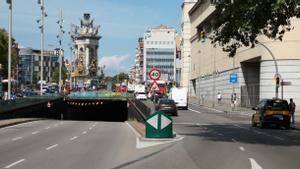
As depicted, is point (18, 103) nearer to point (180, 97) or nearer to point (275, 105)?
point (275, 105)

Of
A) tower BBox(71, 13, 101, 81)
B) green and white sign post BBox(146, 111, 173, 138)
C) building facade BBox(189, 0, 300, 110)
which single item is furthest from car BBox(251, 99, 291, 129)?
tower BBox(71, 13, 101, 81)

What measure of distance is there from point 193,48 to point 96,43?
231 feet

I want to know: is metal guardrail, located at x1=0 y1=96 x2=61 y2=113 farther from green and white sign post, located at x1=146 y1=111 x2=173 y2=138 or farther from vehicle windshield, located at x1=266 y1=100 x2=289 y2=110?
green and white sign post, located at x1=146 y1=111 x2=173 y2=138

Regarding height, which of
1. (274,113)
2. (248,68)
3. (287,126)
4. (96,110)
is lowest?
(96,110)

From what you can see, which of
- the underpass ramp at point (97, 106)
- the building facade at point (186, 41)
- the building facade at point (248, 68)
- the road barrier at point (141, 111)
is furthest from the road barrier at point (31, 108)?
the building facade at point (186, 41)

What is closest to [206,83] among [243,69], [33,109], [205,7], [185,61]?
[205,7]

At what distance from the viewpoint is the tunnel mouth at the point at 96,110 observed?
297 feet

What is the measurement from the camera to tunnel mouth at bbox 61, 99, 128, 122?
9065 cm

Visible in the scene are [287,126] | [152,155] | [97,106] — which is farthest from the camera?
[97,106]

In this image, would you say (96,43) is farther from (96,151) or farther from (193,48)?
(96,151)

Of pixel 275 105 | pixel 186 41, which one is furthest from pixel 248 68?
pixel 186 41

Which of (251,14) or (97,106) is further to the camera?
(97,106)

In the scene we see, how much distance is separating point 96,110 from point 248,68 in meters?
30.3

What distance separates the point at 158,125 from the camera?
24.8m
